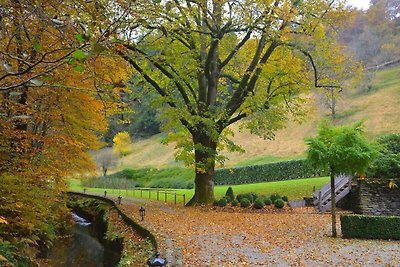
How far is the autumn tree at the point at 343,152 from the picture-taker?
41.7ft

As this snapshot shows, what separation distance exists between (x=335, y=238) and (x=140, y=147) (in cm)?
5951

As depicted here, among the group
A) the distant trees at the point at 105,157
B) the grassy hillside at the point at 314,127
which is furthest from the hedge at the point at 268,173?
the distant trees at the point at 105,157

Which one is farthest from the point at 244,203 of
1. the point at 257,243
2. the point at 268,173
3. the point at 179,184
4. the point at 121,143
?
the point at 121,143

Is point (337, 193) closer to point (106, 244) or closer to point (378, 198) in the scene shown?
point (378, 198)

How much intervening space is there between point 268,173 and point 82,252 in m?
24.8

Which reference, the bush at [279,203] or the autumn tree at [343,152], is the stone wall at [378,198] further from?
the autumn tree at [343,152]

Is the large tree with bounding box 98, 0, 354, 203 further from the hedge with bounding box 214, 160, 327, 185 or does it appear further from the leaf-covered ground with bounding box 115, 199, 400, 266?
the hedge with bounding box 214, 160, 327, 185

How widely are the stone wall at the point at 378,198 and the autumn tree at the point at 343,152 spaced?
7746 millimetres

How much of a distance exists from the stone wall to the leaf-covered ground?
347 cm

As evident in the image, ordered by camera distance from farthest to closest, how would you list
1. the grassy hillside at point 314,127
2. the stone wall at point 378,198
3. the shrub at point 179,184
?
the grassy hillside at point 314,127, the shrub at point 179,184, the stone wall at point 378,198

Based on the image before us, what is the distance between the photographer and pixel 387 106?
2064 inches

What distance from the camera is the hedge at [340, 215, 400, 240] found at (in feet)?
43.5

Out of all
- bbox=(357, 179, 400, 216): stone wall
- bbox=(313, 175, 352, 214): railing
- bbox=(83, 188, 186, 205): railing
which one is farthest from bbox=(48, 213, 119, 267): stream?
bbox=(357, 179, 400, 216): stone wall

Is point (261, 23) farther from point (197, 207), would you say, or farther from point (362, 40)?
point (362, 40)
